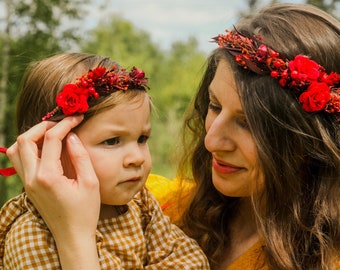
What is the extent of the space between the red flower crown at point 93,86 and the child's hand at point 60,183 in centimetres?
5

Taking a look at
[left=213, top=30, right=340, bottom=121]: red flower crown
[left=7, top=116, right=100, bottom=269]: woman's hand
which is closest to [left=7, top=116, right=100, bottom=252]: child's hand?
[left=7, top=116, right=100, bottom=269]: woman's hand

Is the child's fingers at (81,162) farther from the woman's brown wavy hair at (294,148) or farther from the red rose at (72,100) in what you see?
the woman's brown wavy hair at (294,148)

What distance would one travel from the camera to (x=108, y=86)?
7.15 feet

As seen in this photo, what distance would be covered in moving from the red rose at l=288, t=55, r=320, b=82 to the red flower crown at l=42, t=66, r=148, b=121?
61 centimetres

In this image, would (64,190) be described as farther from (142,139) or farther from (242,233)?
(242,233)

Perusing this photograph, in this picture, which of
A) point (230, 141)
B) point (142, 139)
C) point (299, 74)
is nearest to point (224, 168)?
point (230, 141)

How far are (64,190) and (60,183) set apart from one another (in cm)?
3

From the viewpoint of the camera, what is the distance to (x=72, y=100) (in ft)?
6.81

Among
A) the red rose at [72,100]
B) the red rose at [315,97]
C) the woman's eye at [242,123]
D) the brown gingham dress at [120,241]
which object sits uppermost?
the red rose at [72,100]

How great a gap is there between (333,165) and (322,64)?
43 centimetres

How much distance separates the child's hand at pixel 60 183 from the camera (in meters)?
2.04

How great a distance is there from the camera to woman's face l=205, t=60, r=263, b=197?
2354mm

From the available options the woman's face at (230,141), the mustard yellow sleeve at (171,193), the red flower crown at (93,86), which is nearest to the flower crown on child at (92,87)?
the red flower crown at (93,86)

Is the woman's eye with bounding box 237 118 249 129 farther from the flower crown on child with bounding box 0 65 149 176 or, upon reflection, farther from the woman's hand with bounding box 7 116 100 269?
the woman's hand with bounding box 7 116 100 269
